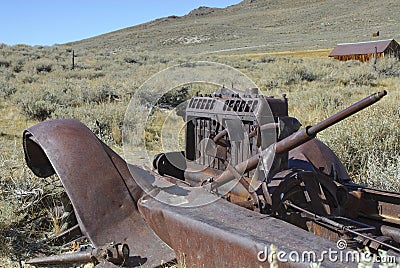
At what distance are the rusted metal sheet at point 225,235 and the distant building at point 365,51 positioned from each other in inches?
1145

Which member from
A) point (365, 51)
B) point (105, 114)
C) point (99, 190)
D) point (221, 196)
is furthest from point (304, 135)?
point (365, 51)

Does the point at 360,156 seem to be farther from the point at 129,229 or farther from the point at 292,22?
the point at 292,22

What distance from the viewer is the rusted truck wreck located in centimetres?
274

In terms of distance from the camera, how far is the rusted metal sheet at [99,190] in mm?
3258

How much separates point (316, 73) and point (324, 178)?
17083 mm

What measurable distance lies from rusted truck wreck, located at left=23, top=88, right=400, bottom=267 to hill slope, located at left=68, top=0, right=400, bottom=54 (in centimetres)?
4924

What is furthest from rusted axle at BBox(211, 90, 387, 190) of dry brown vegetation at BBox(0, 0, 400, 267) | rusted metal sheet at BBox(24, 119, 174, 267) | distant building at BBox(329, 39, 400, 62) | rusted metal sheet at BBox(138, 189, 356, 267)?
distant building at BBox(329, 39, 400, 62)

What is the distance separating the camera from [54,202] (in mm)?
4754

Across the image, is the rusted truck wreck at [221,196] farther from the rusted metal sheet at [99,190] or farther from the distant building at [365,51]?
the distant building at [365,51]

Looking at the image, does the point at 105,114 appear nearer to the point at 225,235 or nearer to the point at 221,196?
the point at 221,196

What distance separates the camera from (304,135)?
9.42 feet

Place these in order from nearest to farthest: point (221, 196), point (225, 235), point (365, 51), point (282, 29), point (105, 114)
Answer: point (225, 235) → point (221, 196) → point (105, 114) → point (365, 51) → point (282, 29)

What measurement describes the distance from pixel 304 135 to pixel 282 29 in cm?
8058

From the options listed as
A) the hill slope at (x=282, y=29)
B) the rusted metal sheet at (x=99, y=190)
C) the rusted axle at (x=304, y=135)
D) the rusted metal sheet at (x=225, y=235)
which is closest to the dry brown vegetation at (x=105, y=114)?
the rusted metal sheet at (x=99, y=190)
